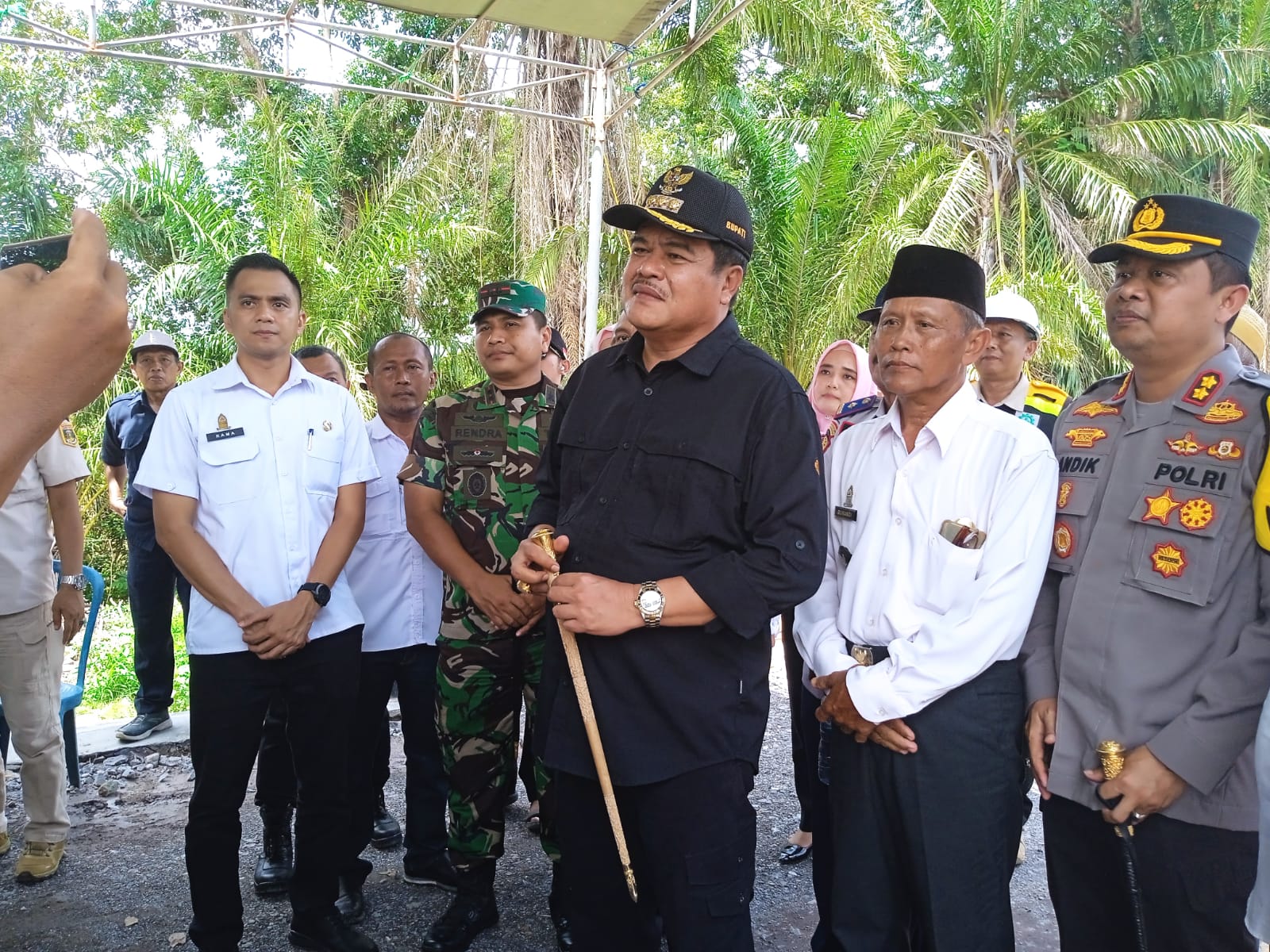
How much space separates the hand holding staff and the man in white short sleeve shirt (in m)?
1.11

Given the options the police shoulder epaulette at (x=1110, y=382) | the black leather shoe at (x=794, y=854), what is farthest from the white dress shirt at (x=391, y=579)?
the police shoulder epaulette at (x=1110, y=382)

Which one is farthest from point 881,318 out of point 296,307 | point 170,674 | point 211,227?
point 211,227

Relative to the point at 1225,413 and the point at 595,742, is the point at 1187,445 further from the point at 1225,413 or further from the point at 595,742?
the point at 595,742

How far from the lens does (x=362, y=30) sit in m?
6.00

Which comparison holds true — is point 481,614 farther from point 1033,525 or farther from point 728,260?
point 1033,525

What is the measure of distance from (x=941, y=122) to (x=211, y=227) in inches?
421

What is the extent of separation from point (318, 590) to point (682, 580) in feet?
4.59

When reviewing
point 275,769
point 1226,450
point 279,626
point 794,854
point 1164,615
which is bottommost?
point 794,854

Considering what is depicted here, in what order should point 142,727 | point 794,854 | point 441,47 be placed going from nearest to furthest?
point 794,854, point 142,727, point 441,47

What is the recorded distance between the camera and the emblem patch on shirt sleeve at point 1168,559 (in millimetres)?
1986

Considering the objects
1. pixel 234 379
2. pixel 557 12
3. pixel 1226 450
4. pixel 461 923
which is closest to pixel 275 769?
pixel 461 923

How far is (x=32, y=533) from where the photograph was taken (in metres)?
3.59

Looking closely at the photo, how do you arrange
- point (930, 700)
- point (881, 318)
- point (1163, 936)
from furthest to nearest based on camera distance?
point (881, 318)
point (930, 700)
point (1163, 936)

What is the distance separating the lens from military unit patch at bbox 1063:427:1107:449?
2.29m
